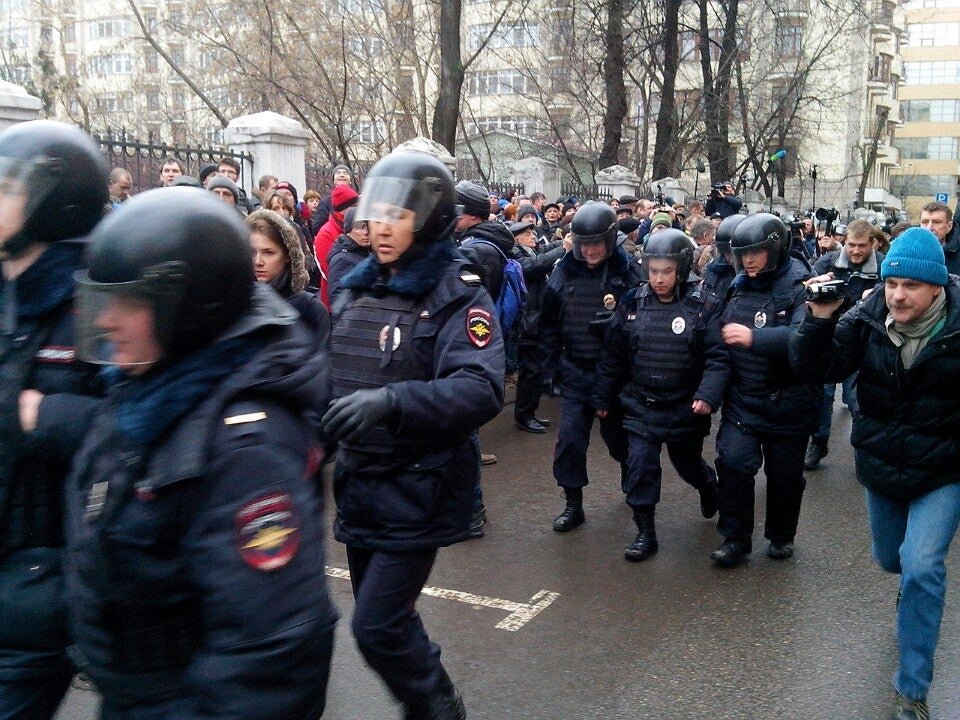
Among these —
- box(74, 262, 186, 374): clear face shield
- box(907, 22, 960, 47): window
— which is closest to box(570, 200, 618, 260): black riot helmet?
box(74, 262, 186, 374): clear face shield

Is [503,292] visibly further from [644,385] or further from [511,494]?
[644,385]

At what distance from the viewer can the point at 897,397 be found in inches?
156

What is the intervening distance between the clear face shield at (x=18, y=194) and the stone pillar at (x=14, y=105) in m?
6.11

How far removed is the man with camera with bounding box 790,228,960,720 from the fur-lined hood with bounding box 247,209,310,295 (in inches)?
89.3

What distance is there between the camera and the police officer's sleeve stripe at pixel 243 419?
1849 millimetres

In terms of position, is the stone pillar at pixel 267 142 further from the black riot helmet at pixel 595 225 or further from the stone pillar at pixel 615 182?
the stone pillar at pixel 615 182

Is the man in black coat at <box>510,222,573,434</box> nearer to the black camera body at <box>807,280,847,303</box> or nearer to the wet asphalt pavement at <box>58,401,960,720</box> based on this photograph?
the wet asphalt pavement at <box>58,401,960,720</box>

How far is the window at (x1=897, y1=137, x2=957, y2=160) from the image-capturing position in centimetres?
7675

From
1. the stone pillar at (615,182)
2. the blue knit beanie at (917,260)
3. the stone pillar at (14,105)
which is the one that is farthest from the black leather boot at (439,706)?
the stone pillar at (615,182)

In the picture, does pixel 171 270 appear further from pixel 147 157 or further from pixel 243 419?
pixel 147 157

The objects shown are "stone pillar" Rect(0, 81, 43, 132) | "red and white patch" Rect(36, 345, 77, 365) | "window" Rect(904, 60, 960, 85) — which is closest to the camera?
"red and white patch" Rect(36, 345, 77, 365)

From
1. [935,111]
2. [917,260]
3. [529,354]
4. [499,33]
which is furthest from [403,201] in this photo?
[935,111]

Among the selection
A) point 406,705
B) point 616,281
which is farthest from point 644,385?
point 406,705

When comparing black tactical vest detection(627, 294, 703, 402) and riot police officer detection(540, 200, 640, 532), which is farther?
riot police officer detection(540, 200, 640, 532)
